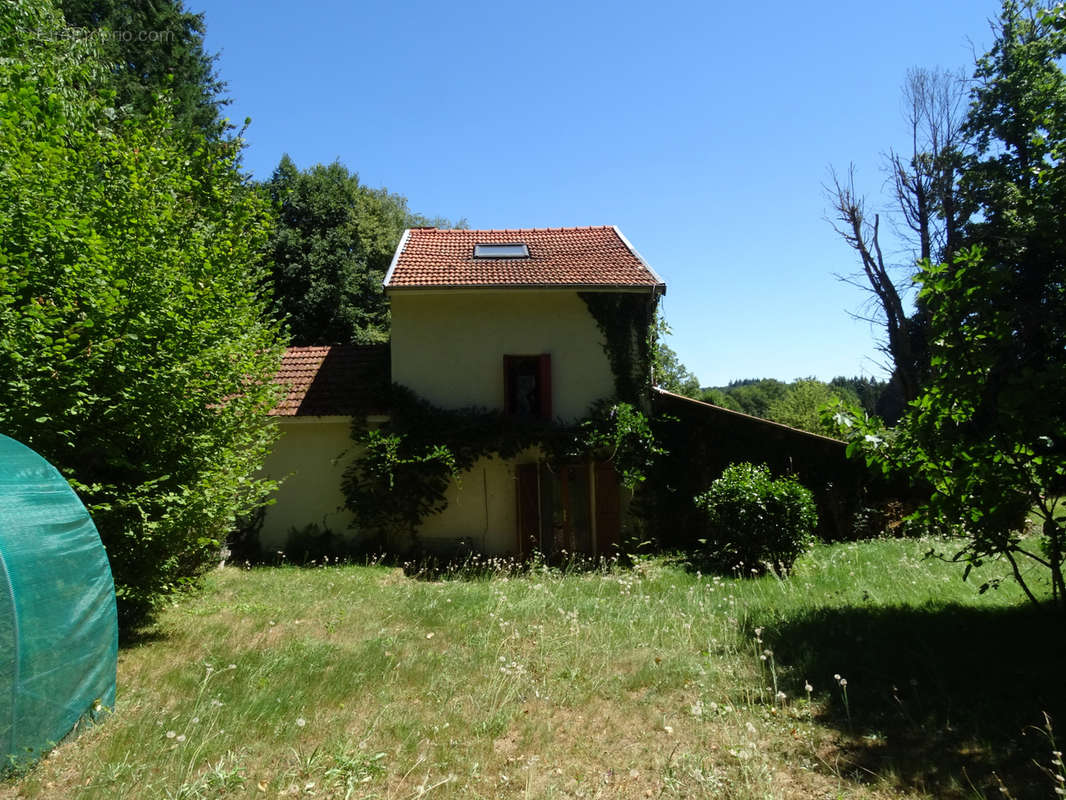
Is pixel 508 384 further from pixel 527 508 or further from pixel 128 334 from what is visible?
pixel 128 334

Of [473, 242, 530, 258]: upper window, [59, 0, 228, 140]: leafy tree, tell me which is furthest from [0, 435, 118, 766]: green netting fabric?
[59, 0, 228, 140]: leafy tree

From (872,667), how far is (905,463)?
1.87 metres

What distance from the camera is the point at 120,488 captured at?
19.9 ft

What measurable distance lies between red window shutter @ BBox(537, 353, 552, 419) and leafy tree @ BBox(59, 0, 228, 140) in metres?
12.2

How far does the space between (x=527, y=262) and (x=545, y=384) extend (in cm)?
291

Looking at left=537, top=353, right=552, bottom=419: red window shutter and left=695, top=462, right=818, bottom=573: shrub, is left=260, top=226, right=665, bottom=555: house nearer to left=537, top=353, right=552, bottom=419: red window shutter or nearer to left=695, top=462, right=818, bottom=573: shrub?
left=537, top=353, right=552, bottom=419: red window shutter

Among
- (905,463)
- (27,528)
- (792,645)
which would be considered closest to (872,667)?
(792,645)

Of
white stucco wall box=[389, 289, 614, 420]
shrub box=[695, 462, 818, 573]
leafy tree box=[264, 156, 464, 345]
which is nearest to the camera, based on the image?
shrub box=[695, 462, 818, 573]

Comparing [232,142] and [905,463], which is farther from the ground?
[232,142]

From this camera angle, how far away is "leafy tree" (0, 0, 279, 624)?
538 centimetres

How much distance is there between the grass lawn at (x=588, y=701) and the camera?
3.59m

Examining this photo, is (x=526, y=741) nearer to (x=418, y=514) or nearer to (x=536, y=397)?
(x=418, y=514)

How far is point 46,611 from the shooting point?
3787 millimetres

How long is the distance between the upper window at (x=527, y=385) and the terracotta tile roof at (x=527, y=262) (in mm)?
1620
